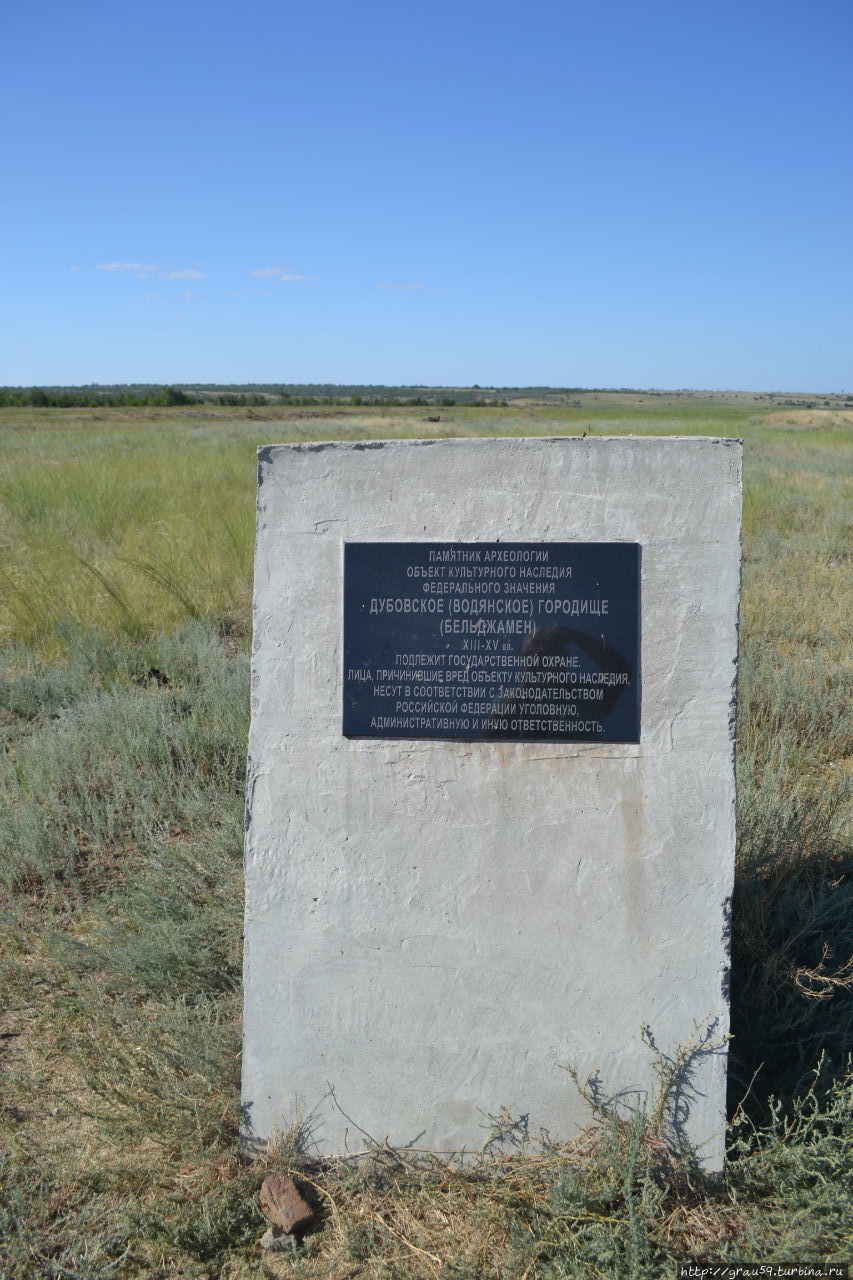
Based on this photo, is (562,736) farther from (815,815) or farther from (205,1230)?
(815,815)

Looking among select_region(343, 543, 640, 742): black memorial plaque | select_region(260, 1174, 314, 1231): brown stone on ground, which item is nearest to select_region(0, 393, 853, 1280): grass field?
select_region(260, 1174, 314, 1231): brown stone on ground

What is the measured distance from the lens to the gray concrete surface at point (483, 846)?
6.72ft

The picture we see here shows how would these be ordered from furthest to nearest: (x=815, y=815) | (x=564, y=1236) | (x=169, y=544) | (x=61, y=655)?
(x=169, y=544), (x=61, y=655), (x=815, y=815), (x=564, y=1236)

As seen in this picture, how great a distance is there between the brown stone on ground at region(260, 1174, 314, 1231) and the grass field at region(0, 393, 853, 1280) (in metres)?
0.04

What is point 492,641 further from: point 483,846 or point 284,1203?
point 284,1203

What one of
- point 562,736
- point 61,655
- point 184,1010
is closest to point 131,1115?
point 184,1010

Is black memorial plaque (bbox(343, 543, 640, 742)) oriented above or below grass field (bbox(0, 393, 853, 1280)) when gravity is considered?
above

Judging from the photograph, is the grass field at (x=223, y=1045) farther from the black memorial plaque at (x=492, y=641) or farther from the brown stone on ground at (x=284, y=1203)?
the black memorial plaque at (x=492, y=641)

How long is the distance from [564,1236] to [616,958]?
58cm

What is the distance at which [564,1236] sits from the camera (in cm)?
187

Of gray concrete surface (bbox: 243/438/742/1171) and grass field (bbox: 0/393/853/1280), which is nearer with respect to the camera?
grass field (bbox: 0/393/853/1280)

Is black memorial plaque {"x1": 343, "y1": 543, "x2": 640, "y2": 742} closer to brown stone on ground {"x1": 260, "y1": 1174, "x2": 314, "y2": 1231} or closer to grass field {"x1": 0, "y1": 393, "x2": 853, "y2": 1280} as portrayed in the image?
grass field {"x1": 0, "y1": 393, "x2": 853, "y2": 1280}

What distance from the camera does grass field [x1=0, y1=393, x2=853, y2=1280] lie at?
1.91m

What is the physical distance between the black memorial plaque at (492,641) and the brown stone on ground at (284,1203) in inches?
41.7
